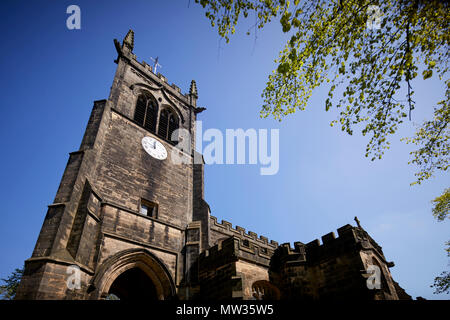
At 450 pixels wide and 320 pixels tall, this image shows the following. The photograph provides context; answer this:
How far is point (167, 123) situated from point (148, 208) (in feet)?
24.9

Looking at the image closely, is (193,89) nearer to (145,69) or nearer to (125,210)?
(145,69)

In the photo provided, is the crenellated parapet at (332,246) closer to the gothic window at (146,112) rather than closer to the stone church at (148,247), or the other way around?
the stone church at (148,247)

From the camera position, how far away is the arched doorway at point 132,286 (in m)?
11.6

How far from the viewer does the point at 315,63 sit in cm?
566

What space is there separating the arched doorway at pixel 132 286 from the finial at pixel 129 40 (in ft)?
52.2

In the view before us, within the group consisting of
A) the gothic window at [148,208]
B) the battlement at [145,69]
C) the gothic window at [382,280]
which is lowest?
the gothic window at [382,280]

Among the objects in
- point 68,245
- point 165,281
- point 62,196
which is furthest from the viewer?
point 165,281

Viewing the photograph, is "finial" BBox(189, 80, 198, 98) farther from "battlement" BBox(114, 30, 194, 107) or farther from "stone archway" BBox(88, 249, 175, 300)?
"stone archway" BBox(88, 249, 175, 300)

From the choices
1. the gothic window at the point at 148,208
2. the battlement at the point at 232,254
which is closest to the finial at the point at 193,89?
the gothic window at the point at 148,208

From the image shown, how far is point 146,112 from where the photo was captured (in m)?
17.0

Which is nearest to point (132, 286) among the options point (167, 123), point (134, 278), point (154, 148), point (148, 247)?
point (134, 278)

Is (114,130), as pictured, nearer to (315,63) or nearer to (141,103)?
(141,103)

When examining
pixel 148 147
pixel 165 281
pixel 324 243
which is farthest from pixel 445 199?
pixel 148 147
